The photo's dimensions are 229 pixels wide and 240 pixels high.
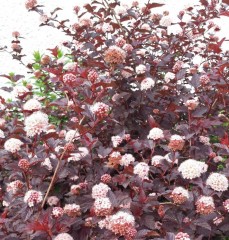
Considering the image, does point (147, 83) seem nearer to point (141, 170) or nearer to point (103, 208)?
point (141, 170)

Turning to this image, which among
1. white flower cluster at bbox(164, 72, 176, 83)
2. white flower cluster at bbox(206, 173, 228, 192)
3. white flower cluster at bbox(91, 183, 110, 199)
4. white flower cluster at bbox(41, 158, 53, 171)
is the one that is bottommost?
white flower cluster at bbox(41, 158, 53, 171)

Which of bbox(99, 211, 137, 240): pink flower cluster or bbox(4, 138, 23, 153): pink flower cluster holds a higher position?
bbox(99, 211, 137, 240): pink flower cluster

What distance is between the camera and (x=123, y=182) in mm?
1742

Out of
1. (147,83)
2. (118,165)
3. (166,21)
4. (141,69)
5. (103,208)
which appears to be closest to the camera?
(103,208)

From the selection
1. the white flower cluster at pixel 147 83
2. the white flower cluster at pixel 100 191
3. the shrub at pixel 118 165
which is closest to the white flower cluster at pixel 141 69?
the shrub at pixel 118 165

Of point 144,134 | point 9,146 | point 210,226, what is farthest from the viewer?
point 144,134

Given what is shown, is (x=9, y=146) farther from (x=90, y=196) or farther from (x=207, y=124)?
(x=207, y=124)

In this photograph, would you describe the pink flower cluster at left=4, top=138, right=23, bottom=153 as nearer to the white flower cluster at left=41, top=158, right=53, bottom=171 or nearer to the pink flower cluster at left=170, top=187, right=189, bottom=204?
the white flower cluster at left=41, top=158, right=53, bottom=171

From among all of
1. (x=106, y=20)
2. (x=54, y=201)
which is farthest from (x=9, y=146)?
(x=106, y=20)

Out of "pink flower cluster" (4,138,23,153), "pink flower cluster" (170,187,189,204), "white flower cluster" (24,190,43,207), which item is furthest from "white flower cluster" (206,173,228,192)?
"pink flower cluster" (4,138,23,153)

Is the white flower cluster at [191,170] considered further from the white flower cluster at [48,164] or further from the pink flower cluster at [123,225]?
the white flower cluster at [48,164]

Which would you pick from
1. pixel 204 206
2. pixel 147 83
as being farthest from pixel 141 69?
pixel 204 206

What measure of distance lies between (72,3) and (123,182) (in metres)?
5.92

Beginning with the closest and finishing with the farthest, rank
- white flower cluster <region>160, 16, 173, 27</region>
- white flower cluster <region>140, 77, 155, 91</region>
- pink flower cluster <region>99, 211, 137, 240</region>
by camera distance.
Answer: pink flower cluster <region>99, 211, 137, 240</region> → white flower cluster <region>140, 77, 155, 91</region> → white flower cluster <region>160, 16, 173, 27</region>
